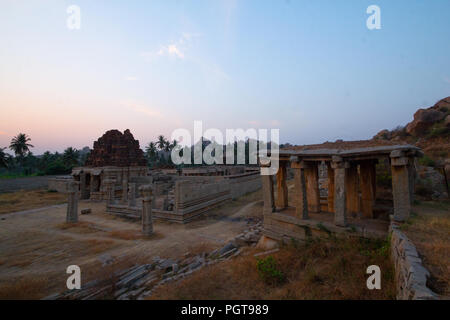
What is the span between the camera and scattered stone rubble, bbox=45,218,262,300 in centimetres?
550

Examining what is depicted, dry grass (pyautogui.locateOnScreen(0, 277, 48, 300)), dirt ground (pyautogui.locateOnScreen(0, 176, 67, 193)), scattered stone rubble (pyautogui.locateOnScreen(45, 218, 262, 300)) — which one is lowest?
scattered stone rubble (pyautogui.locateOnScreen(45, 218, 262, 300))

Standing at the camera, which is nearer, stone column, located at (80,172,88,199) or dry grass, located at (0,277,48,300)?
dry grass, located at (0,277,48,300)

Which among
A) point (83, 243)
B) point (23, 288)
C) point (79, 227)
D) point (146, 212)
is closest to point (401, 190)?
point (146, 212)

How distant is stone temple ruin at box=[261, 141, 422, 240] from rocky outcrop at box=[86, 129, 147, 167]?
72.8ft

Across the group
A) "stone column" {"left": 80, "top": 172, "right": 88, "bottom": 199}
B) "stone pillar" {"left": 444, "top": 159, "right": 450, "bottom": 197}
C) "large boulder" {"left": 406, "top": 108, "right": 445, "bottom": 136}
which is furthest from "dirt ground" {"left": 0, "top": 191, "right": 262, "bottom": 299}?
"large boulder" {"left": 406, "top": 108, "right": 445, "bottom": 136}

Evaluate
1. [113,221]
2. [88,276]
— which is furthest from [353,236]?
[113,221]

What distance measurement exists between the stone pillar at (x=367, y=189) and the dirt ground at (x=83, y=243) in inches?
229

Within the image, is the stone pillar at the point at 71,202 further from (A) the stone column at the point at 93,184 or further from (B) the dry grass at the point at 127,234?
(A) the stone column at the point at 93,184

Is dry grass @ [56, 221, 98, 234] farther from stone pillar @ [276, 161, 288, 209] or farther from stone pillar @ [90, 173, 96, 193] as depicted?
stone pillar @ [90, 173, 96, 193]

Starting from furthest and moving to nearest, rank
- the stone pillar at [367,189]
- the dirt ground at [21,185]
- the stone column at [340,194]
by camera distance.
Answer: the dirt ground at [21,185], the stone pillar at [367,189], the stone column at [340,194]

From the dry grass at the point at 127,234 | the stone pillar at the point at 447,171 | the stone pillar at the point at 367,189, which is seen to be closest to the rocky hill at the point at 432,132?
the stone pillar at the point at 447,171

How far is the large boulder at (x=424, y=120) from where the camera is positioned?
21.0m

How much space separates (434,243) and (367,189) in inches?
164
